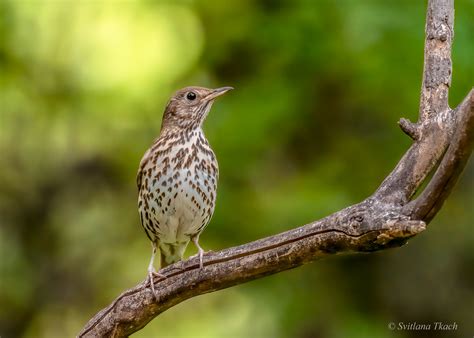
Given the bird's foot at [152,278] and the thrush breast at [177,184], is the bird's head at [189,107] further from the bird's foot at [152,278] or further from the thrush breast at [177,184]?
the bird's foot at [152,278]

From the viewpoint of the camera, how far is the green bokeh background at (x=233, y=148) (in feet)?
24.3

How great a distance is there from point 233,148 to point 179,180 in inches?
57.6

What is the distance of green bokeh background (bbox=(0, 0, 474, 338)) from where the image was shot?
739 cm

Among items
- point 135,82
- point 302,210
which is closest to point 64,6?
point 135,82

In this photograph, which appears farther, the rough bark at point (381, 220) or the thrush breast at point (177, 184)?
the thrush breast at point (177, 184)

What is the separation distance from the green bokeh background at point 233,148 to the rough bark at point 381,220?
2.13m

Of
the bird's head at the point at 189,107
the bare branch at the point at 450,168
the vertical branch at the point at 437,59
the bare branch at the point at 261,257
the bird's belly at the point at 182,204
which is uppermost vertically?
the bird's head at the point at 189,107

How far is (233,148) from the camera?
7457mm

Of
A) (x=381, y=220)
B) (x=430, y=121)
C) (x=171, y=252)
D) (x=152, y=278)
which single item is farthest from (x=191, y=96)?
(x=381, y=220)

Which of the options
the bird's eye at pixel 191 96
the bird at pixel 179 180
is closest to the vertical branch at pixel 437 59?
the bird at pixel 179 180

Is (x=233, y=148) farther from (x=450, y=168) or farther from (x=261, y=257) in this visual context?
(x=450, y=168)

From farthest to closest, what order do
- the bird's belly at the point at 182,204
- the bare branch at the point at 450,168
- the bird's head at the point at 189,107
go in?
the bird's head at the point at 189,107, the bird's belly at the point at 182,204, the bare branch at the point at 450,168

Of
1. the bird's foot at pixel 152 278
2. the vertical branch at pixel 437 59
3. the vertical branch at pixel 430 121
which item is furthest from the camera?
the bird's foot at pixel 152 278

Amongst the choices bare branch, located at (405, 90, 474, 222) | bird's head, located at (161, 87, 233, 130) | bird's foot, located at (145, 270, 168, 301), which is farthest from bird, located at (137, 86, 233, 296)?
bare branch, located at (405, 90, 474, 222)
